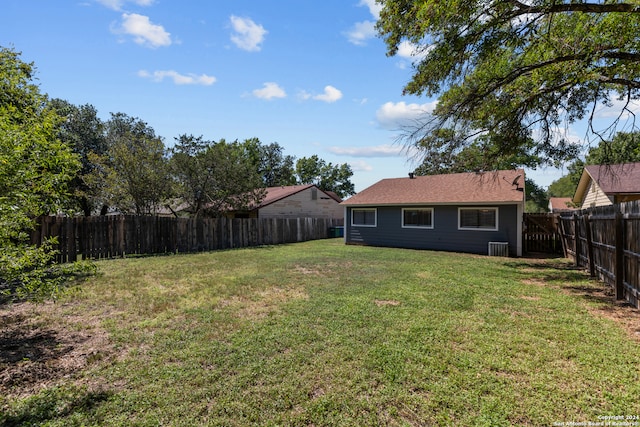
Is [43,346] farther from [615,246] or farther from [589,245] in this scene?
[589,245]

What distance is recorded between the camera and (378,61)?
8.59m

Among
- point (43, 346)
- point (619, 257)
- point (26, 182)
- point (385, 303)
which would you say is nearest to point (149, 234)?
point (43, 346)

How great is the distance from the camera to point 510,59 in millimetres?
7961

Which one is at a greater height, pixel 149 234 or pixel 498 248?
pixel 149 234

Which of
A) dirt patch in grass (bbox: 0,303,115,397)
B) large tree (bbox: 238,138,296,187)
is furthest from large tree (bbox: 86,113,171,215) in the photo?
large tree (bbox: 238,138,296,187)

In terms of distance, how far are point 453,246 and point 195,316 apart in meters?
12.7

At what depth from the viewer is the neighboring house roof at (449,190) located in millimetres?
13836

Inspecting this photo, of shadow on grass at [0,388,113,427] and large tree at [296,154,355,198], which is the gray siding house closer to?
shadow on grass at [0,388,113,427]

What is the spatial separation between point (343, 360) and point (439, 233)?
42.4ft

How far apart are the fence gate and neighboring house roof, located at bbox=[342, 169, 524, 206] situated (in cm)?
186

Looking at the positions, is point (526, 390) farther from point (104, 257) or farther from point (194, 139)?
point (194, 139)

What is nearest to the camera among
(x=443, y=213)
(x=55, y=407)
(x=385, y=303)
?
(x=55, y=407)

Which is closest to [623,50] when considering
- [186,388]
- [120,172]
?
[186,388]

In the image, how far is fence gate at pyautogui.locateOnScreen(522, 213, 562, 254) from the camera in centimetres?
1397
